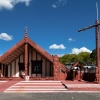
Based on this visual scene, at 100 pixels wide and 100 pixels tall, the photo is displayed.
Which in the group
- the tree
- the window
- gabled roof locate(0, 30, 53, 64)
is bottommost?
the window

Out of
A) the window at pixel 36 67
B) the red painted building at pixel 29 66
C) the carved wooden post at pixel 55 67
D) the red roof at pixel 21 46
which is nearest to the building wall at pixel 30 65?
the red painted building at pixel 29 66

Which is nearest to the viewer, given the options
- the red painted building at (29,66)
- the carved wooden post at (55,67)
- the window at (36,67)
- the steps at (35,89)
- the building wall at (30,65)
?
the steps at (35,89)

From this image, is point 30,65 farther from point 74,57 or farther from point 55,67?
point 74,57

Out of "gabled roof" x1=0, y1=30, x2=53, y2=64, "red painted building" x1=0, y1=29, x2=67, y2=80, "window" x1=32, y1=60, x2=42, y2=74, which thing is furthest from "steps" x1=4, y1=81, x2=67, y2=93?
"window" x1=32, y1=60, x2=42, y2=74

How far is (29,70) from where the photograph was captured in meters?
32.6

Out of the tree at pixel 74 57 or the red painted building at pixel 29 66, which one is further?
the tree at pixel 74 57

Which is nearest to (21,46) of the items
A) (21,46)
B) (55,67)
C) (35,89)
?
(21,46)

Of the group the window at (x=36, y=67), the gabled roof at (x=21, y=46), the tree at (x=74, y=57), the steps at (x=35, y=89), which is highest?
the tree at (x=74, y=57)

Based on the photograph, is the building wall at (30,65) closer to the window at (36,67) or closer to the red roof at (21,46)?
the window at (36,67)

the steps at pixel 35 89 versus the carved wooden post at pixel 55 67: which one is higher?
the carved wooden post at pixel 55 67

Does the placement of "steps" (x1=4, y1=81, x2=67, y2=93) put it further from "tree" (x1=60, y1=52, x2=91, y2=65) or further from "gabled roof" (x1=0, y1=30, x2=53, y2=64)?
"tree" (x1=60, y1=52, x2=91, y2=65)

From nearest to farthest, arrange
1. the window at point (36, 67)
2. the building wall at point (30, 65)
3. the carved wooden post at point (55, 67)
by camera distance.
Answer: the carved wooden post at point (55, 67) < the building wall at point (30, 65) < the window at point (36, 67)

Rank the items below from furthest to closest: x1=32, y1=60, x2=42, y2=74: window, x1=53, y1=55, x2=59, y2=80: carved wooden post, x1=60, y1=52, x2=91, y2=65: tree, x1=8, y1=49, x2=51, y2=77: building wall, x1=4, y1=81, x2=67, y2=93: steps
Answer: x1=60, y1=52, x2=91, y2=65: tree, x1=32, y1=60, x2=42, y2=74: window, x1=8, y1=49, x2=51, y2=77: building wall, x1=53, y1=55, x2=59, y2=80: carved wooden post, x1=4, y1=81, x2=67, y2=93: steps

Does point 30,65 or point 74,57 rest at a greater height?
point 74,57
